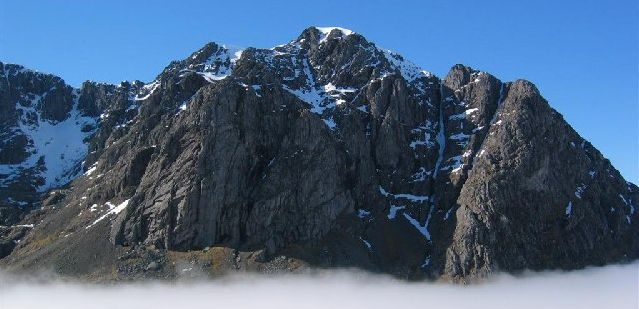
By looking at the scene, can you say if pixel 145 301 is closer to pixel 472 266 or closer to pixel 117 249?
pixel 117 249

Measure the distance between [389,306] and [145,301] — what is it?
196 ft

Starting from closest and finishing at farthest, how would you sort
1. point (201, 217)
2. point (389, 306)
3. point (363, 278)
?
point (389, 306) → point (363, 278) → point (201, 217)

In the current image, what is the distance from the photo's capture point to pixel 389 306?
15475cm

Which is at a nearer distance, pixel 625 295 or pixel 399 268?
pixel 625 295

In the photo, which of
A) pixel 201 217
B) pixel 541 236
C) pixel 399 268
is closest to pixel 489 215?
pixel 541 236

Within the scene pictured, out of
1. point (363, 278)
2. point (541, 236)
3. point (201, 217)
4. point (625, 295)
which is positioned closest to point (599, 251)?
point (541, 236)

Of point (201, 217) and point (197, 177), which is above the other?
point (197, 177)

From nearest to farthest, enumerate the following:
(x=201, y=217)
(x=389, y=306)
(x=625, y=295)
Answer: (x=389, y=306), (x=625, y=295), (x=201, y=217)

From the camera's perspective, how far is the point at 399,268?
617 ft

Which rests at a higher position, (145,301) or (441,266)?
(441,266)

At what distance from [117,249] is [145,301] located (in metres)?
34.9

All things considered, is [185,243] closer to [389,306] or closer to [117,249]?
[117,249]

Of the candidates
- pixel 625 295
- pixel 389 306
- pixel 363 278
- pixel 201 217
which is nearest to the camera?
pixel 389 306

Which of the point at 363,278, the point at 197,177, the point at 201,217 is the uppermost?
the point at 197,177
